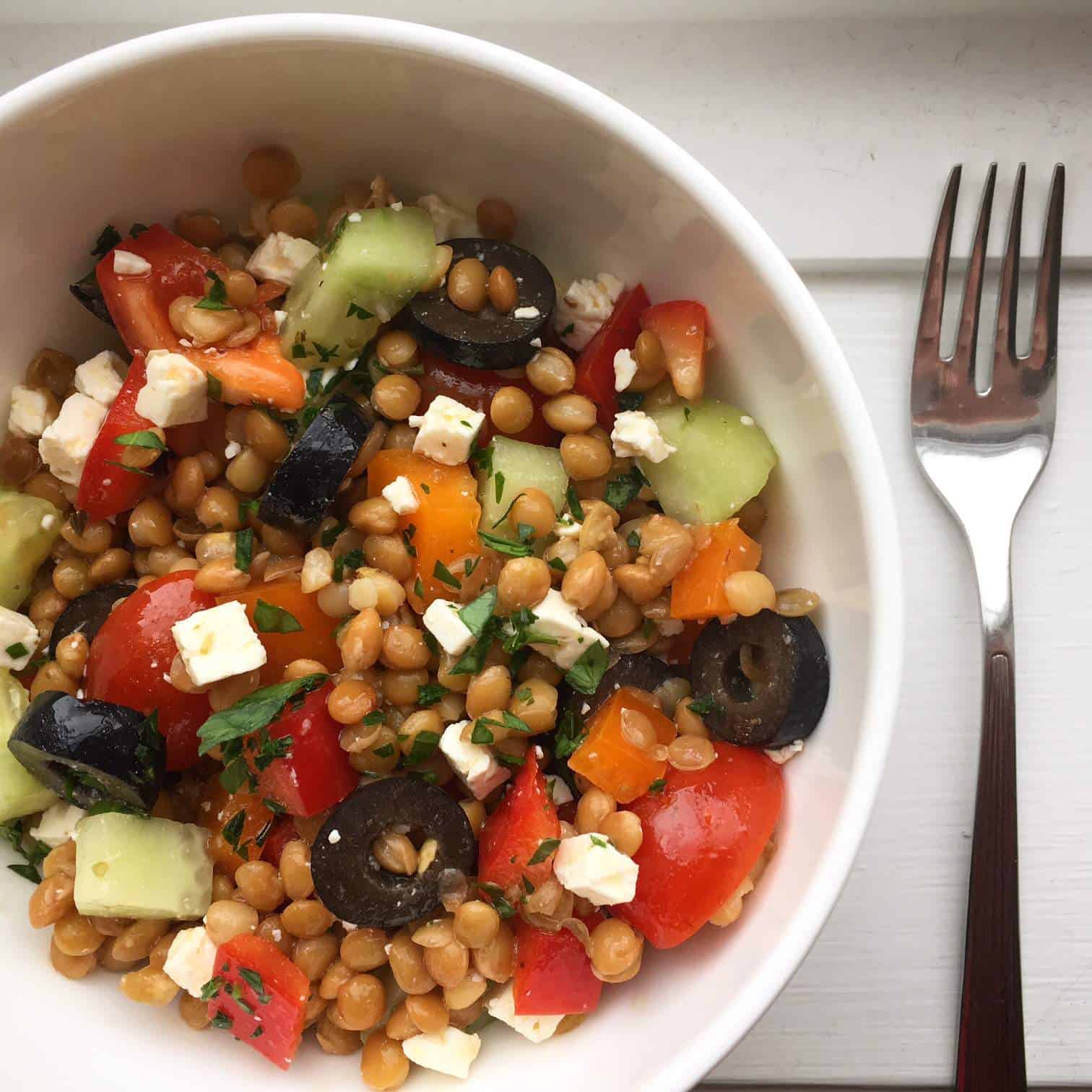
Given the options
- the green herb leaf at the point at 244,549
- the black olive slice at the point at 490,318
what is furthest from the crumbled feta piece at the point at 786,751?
the green herb leaf at the point at 244,549

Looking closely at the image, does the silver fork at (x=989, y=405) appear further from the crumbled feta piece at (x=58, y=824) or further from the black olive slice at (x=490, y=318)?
the crumbled feta piece at (x=58, y=824)

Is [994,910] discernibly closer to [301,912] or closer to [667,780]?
[667,780]

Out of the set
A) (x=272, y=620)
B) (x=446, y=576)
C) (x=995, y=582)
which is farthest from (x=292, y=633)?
(x=995, y=582)

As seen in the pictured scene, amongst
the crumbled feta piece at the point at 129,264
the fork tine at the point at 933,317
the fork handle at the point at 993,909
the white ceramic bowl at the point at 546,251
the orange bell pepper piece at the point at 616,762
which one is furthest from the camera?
the fork tine at the point at 933,317

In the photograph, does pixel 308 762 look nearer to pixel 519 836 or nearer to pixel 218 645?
pixel 218 645

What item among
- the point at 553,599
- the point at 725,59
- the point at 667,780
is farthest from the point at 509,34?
the point at 667,780

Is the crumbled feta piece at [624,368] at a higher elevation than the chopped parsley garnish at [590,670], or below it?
higher
